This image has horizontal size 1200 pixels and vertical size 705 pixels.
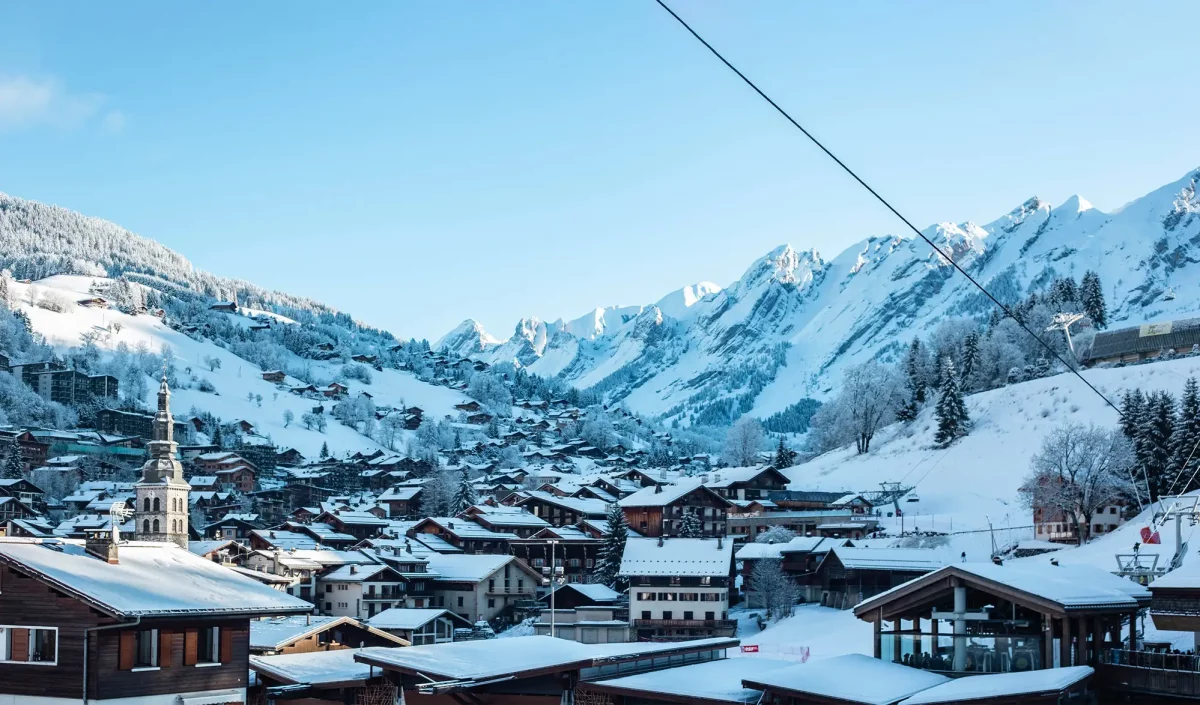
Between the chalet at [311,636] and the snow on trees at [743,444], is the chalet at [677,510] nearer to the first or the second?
the chalet at [311,636]

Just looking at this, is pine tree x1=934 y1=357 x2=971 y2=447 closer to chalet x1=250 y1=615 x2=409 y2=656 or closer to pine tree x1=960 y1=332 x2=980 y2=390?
pine tree x1=960 y1=332 x2=980 y2=390

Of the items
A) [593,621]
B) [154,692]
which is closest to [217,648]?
[154,692]

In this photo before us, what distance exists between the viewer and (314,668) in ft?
84.4

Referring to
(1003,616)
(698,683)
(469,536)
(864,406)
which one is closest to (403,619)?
(469,536)

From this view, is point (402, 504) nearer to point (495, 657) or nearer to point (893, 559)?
point (893, 559)

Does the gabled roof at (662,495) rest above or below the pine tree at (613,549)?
above

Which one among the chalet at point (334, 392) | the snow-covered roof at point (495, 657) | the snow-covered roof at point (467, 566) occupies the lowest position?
the snow-covered roof at point (467, 566)

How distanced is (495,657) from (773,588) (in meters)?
38.0

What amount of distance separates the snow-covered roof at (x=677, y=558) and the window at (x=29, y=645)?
41846 mm

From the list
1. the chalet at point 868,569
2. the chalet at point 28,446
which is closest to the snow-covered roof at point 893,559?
the chalet at point 868,569

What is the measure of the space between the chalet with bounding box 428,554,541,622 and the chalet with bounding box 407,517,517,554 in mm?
9131

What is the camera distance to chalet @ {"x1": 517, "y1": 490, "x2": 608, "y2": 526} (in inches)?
3677

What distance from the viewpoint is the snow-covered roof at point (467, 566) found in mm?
69688

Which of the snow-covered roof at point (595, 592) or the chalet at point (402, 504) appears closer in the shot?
the snow-covered roof at point (595, 592)
